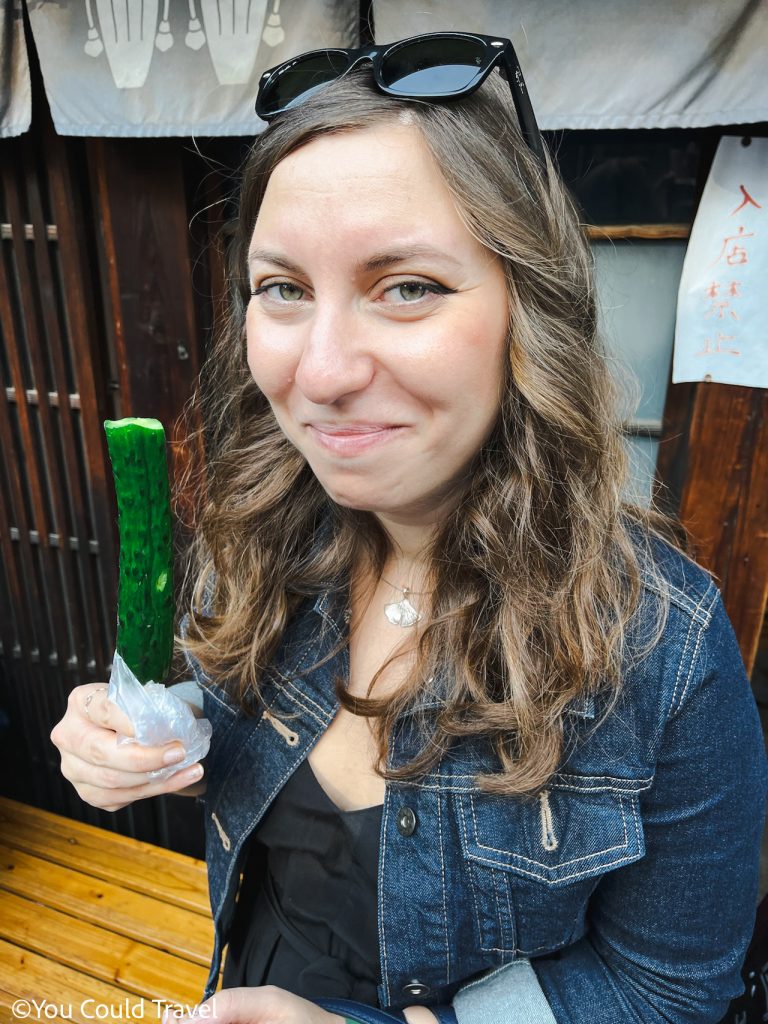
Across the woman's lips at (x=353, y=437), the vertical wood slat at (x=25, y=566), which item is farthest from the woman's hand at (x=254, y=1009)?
the vertical wood slat at (x=25, y=566)

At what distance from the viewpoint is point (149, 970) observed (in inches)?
114

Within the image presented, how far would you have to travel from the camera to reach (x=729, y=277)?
2.28m

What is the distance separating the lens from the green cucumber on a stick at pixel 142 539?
50.4 inches

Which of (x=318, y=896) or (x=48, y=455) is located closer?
(x=318, y=896)

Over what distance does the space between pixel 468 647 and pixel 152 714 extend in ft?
1.95

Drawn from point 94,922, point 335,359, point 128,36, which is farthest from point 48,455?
point 335,359

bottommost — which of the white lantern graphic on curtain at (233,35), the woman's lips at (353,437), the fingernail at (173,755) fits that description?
the fingernail at (173,755)

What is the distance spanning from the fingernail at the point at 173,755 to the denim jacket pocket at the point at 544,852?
53cm

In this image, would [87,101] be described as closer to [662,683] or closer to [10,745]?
[662,683]

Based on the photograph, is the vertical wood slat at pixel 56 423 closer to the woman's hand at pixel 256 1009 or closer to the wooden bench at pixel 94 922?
the wooden bench at pixel 94 922

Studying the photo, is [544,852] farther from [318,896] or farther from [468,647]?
[318,896]

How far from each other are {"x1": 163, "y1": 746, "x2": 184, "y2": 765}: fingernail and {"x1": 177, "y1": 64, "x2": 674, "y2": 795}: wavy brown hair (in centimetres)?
34

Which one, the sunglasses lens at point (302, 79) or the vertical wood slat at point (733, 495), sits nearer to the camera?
the sunglasses lens at point (302, 79)

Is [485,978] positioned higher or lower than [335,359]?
lower
